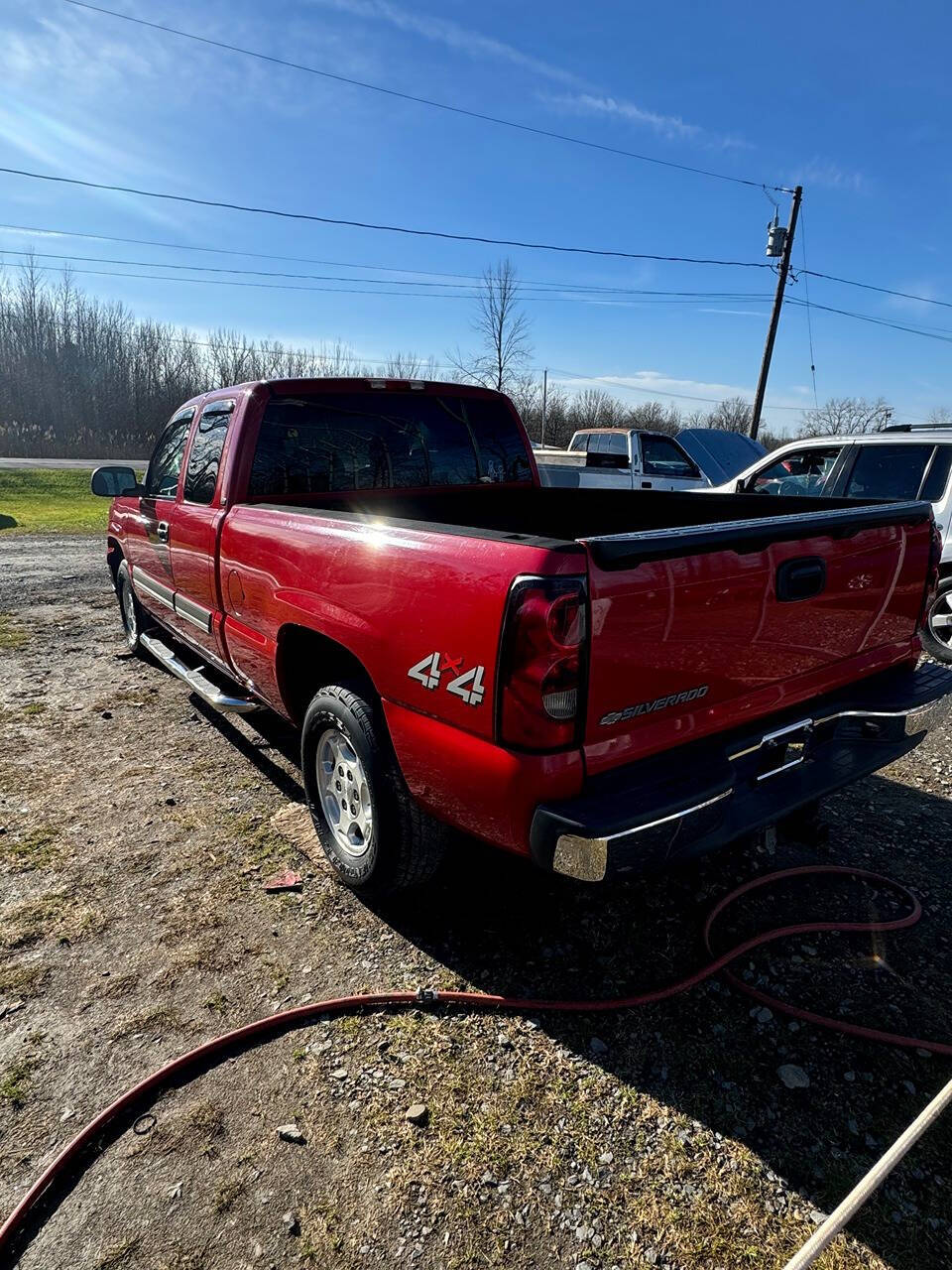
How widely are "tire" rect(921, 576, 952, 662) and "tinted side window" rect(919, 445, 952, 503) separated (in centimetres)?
72

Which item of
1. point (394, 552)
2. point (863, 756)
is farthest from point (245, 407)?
point (863, 756)

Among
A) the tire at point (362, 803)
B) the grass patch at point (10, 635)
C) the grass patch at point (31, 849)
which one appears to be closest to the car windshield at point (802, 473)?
the tire at point (362, 803)

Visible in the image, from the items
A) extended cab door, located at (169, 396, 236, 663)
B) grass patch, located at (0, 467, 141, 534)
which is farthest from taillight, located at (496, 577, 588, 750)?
grass patch, located at (0, 467, 141, 534)

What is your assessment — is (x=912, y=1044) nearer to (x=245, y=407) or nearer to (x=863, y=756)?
(x=863, y=756)

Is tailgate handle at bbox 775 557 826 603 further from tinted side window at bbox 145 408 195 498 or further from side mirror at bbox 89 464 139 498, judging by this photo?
side mirror at bbox 89 464 139 498

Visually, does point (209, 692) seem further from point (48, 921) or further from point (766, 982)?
point (766, 982)

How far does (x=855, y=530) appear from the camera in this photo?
2.60 meters

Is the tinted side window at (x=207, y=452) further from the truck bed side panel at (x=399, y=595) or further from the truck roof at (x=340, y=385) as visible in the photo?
the truck bed side panel at (x=399, y=595)

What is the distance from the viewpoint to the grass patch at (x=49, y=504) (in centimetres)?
1484

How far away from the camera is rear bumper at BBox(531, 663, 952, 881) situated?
1.92m

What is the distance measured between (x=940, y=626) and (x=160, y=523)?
6239 mm

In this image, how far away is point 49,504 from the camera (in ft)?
62.8

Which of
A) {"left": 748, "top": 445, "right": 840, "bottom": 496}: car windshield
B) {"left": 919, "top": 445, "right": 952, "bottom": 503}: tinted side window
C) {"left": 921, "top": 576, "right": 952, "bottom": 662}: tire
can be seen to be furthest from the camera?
{"left": 748, "top": 445, "right": 840, "bottom": 496}: car windshield

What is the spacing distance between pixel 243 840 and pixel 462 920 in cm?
121
